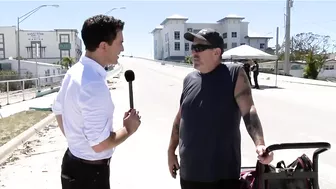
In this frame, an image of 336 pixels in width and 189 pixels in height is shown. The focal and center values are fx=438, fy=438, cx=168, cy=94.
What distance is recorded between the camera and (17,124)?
11.1 m

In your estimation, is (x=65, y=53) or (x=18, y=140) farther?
(x=65, y=53)

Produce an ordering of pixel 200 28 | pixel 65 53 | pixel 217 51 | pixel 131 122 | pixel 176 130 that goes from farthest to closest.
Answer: pixel 200 28
pixel 65 53
pixel 176 130
pixel 217 51
pixel 131 122

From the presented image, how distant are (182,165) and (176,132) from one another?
0.46 m

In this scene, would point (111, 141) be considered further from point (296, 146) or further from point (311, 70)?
point (311, 70)

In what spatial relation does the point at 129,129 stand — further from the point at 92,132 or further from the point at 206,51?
the point at 206,51

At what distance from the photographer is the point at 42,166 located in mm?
6938

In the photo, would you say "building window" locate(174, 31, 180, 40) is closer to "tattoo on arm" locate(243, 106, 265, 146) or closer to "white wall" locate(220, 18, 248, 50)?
"white wall" locate(220, 18, 248, 50)

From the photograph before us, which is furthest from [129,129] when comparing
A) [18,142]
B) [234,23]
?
[234,23]

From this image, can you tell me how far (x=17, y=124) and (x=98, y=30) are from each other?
9.30 m

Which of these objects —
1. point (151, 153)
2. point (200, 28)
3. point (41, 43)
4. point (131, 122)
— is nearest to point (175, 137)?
point (131, 122)

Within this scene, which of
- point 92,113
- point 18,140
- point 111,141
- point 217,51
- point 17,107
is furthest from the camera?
point 17,107

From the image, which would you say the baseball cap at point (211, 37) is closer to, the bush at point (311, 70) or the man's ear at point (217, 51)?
the man's ear at point (217, 51)

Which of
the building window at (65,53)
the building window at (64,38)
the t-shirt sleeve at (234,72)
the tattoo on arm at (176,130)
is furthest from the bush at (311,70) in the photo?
the building window at (64,38)

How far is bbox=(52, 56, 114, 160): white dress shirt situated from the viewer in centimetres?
243
